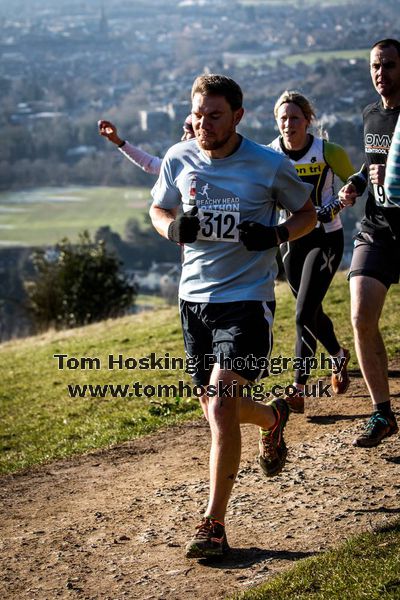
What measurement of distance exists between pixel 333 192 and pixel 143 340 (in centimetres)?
633

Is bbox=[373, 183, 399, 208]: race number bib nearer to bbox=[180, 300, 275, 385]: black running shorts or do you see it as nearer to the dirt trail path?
bbox=[180, 300, 275, 385]: black running shorts

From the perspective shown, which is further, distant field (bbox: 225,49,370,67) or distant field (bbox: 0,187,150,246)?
distant field (bbox: 225,49,370,67)

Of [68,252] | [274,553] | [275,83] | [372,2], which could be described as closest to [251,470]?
[274,553]

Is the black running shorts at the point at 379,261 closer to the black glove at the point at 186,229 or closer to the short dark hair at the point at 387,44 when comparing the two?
the short dark hair at the point at 387,44

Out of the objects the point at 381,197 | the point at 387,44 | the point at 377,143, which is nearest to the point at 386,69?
the point at 387,44

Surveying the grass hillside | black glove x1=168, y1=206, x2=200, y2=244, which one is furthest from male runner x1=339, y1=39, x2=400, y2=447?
the grass hillside

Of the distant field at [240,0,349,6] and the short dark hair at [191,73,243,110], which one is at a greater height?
the distant field at [240,0,349,6]

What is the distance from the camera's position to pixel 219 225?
16.9 feet

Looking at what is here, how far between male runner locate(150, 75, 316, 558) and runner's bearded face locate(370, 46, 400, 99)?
112 cm

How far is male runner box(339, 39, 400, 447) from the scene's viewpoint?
20.0ft

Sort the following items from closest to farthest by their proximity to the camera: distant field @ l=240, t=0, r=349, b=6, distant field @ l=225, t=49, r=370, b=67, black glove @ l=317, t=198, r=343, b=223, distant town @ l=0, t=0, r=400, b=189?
black glove @ l=317, t=198, r=343, b=223
distant town @ l=0, t=0, r=400, b=189
distant field @ l=225, t=49, r=370, b=67
distant field @ l=240, t=0, r=349, b=6

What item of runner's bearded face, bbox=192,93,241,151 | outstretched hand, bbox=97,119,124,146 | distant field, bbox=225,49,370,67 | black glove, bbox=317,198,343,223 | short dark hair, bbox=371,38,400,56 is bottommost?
black glove, bbox=317,198,343,223

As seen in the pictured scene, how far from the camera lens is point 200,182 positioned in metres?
5.24

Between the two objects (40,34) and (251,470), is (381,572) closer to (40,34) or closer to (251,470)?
(251,470)
